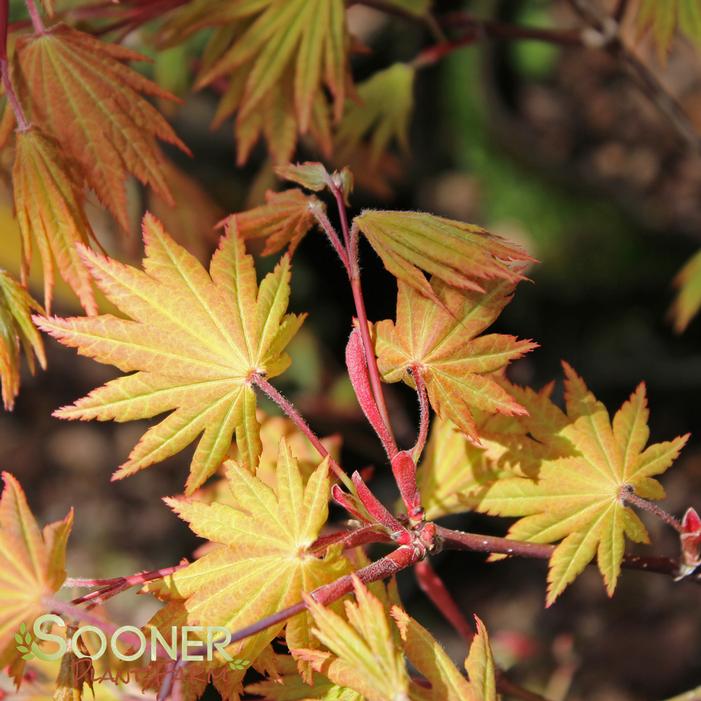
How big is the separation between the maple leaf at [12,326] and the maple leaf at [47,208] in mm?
25

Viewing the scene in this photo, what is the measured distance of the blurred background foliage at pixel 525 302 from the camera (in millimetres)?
1868

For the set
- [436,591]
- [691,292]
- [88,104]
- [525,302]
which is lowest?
[525,302]

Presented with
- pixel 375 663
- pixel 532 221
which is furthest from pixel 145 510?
pixel 375 663

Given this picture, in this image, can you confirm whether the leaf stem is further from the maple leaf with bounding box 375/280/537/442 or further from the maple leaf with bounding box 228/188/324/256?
the maple leaf with bounding box 375/280/537/442

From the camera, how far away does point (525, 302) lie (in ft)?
7.00

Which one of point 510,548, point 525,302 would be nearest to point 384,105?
point 510,548

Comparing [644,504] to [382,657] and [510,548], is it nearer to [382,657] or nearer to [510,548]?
[510,548]

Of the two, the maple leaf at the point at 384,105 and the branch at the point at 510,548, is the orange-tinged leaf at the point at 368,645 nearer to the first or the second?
the branch at the point at 510,548

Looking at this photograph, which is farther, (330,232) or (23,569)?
(330,232)

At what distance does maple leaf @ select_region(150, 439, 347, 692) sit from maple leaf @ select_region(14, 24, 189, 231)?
1.02 feet

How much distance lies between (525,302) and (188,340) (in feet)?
5.20

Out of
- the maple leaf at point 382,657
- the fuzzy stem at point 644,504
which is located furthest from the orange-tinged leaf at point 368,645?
the fuzzy stem at point 644,504

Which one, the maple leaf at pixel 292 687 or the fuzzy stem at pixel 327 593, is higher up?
the fuzzy stem at pixel 327 593

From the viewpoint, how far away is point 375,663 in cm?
55
